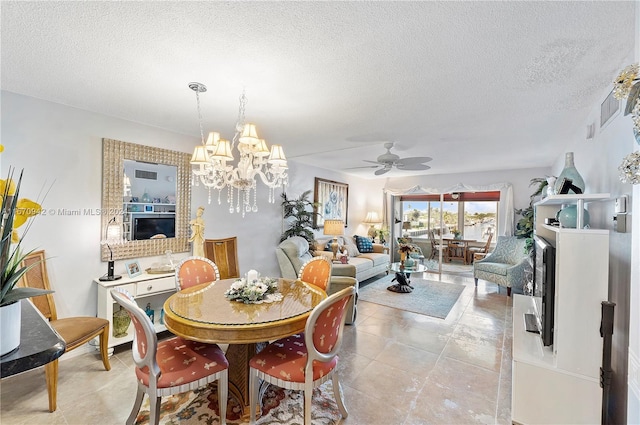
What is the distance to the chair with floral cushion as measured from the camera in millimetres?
2607

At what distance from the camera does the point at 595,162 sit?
2434 mm

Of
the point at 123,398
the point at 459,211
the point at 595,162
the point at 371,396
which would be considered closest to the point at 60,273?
the point at 123,398

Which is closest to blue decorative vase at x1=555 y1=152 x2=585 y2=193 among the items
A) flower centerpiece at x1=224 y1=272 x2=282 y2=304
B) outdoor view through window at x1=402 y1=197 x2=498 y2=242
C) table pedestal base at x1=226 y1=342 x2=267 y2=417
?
flower centerpiece at x1=224 y1=272 x2=282 y2=304

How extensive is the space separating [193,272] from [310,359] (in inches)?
61.3

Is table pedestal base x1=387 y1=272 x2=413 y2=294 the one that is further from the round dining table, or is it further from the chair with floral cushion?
the chair with floral cushion

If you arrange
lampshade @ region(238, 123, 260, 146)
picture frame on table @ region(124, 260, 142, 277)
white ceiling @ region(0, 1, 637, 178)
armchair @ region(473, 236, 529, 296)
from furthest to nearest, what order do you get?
armchair @ region(473, 236, 529, 296) → picture frame on table @ region(124, 260, 142, 277) → lampshade @ region(238, 123, 260, 146) → white ceiling @ region(0, 1, 637, 178)

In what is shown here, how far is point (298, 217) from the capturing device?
5.07 m

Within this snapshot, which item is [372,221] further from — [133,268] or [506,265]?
[133,268]

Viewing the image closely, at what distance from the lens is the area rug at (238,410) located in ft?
6.23

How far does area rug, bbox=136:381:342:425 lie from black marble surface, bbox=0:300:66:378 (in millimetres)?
1349

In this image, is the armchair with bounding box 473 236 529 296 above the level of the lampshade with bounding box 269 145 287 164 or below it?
below

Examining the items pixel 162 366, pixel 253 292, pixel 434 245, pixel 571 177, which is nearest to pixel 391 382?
pixel 253 292

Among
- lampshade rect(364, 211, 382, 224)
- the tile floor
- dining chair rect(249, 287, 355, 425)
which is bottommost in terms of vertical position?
the tile floor

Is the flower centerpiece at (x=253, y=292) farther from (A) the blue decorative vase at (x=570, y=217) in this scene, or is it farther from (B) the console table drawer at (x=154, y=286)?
(A) the blue decorative vase at (x=570, y=217)
